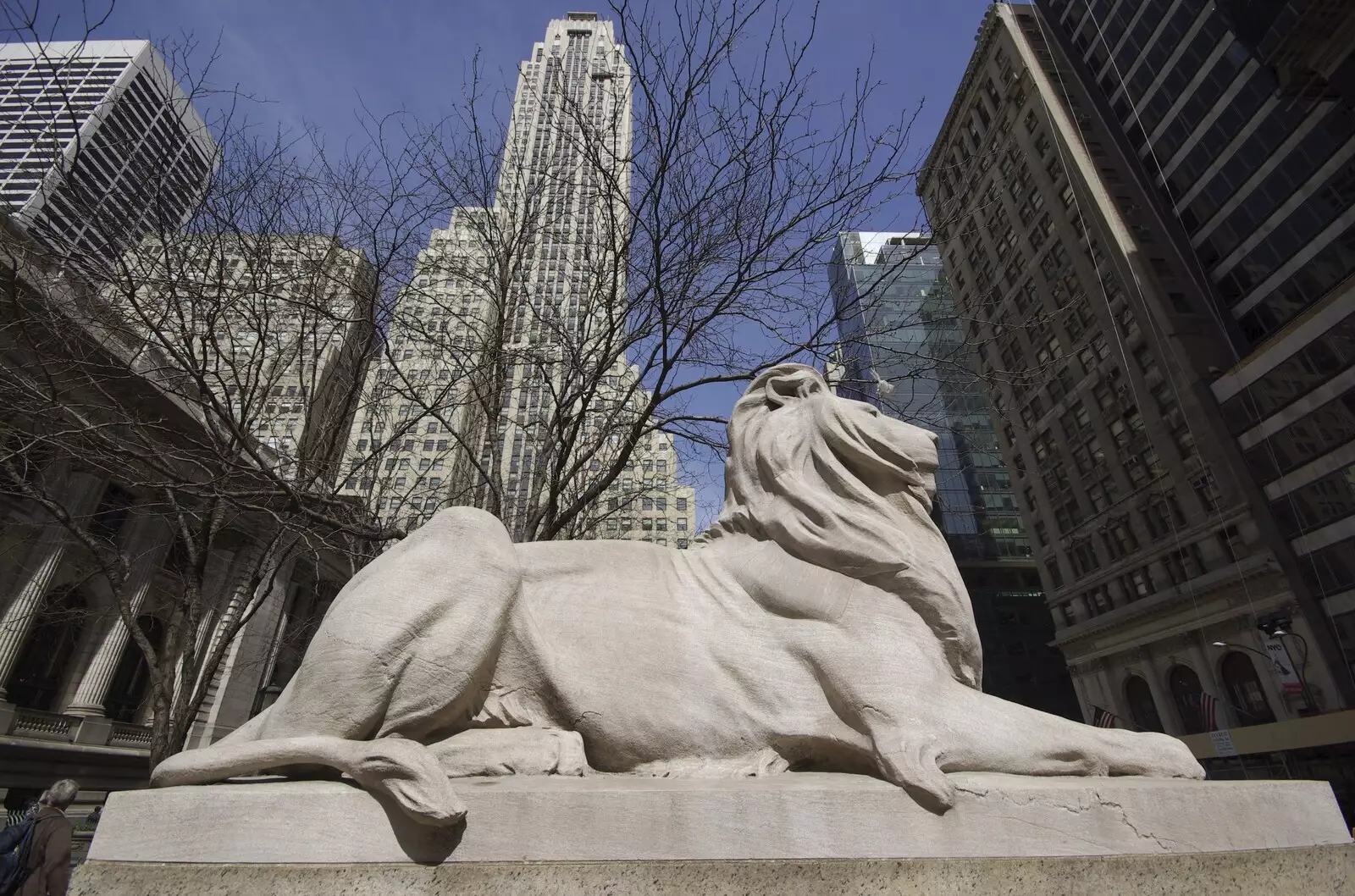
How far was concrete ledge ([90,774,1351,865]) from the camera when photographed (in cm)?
194

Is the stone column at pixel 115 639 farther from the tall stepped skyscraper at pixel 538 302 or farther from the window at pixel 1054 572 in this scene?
the window at pixel 1054 572

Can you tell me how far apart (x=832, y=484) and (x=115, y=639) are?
29.0 meters

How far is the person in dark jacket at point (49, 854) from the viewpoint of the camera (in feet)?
18.6

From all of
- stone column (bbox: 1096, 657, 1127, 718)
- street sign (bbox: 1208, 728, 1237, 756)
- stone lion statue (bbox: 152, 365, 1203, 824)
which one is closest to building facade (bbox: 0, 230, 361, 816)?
stone lion statue (bbox: 152, 365, 1203, 824)

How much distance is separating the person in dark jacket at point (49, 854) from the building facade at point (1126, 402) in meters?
21.9

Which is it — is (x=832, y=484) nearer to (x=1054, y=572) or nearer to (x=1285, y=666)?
(x=1285, y=666)

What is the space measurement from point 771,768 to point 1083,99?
155 feet

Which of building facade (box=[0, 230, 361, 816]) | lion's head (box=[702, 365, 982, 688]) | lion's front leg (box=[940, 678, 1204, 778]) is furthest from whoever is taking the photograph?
building facade (box=[0, 230, 361, 816])

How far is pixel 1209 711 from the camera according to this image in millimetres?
25922

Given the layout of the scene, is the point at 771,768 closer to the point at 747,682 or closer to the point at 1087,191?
the point at 747,682

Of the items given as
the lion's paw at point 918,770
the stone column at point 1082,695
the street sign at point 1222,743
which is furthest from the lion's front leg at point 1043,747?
the stone column at point 1082,695

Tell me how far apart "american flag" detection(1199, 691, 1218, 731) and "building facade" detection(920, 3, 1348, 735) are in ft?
0.65

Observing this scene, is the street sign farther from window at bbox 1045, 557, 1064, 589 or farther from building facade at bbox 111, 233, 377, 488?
building facade at bbox 111, 233, 377, 488

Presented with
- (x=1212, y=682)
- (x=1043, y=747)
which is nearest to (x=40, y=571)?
(x=1043, y=747)
